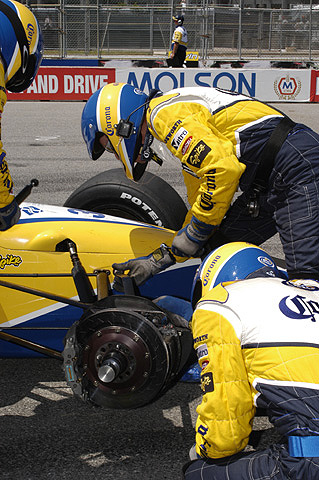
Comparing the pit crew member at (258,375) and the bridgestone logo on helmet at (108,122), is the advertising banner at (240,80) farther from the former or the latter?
the pit crew member at (258,375)

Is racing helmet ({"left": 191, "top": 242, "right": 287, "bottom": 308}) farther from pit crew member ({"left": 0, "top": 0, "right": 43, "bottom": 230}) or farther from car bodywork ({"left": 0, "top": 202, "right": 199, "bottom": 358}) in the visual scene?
pit crew member ({"left": 0, "top": 0, "right": 43, "bottom": 230})

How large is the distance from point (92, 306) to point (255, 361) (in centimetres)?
108

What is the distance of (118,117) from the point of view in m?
3.24

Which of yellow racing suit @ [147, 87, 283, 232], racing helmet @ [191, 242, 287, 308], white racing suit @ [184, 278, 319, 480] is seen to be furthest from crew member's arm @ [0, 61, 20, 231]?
white racing suit @ [184, 278, 319, 480]

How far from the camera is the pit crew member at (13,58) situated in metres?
3.00

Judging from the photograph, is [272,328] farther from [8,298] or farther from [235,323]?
[8,298]

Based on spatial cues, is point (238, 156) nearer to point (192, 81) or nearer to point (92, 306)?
point (92, 306)

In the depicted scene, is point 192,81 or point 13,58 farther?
point 192,81

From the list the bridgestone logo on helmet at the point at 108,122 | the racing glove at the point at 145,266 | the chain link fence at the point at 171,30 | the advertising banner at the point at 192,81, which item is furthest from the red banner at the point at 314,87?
the racing glove at the point at 145,266

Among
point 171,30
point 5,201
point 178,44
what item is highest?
point 171,30

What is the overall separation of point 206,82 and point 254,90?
1124mm

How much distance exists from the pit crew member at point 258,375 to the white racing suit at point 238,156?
3.11 ft

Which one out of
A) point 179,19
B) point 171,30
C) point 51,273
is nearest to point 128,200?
point 51,273

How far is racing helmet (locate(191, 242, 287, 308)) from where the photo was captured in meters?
2.37
